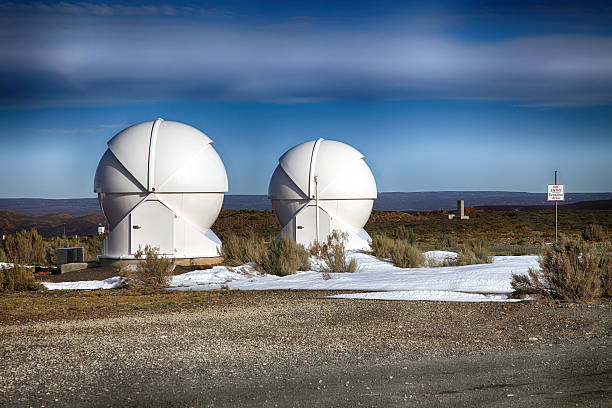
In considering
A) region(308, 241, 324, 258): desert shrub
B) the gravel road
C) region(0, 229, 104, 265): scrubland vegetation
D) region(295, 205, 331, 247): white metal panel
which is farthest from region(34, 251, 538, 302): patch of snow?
region(0, 229, 104, 265): scrubland vegetation

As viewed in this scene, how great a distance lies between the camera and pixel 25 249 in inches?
814

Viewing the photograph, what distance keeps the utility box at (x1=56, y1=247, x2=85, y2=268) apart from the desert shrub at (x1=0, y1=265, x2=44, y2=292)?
381cm

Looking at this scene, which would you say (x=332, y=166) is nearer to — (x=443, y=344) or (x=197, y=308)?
(x=197, y=308)

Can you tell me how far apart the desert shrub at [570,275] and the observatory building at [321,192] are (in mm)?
9611

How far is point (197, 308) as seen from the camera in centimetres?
1071

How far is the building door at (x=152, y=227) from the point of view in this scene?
17750 millimetres

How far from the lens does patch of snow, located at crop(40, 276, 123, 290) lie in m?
14.9

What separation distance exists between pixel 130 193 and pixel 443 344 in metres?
12.4

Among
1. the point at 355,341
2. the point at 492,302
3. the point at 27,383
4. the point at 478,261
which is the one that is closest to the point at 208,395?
the point at 27,383

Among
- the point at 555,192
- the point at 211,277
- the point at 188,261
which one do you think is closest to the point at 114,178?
the point at 188,261

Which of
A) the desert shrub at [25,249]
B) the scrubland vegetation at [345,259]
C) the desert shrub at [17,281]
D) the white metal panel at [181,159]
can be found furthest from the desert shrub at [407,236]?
the desert shrub at [17,281]

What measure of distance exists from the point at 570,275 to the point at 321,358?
5.51 m

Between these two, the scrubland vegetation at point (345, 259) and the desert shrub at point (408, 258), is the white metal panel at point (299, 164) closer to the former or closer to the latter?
the scrubland vegetation at point (345, 259)

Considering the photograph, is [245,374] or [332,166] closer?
[245,374]
